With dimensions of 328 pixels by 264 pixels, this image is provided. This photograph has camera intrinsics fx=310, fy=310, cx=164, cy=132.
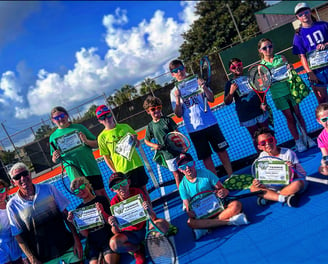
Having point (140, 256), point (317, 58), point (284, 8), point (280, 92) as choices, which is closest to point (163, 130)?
point (140, 256)

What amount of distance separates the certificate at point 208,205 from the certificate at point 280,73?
77.9 inches

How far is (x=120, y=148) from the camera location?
13.1ft

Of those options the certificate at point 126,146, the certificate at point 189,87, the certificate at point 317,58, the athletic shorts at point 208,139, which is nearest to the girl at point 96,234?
the certificate at point 126,146

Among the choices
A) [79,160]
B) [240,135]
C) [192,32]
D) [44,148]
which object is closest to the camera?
[79,160]

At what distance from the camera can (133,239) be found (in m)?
3.37

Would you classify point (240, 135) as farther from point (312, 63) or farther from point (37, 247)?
point (37, 247)

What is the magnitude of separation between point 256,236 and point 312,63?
2.65m

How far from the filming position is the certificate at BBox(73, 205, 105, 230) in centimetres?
336

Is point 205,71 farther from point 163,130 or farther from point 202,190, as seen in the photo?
point 202,190

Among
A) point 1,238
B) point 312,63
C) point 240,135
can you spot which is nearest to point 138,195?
point 1,238

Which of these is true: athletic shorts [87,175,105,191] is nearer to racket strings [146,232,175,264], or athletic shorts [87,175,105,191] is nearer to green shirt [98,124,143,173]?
green shirt [98,124,143,173]

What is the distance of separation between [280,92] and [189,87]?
1472 mm

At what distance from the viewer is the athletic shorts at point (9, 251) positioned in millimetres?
3402

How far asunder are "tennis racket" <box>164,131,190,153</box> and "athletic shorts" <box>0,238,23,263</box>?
211 cm
